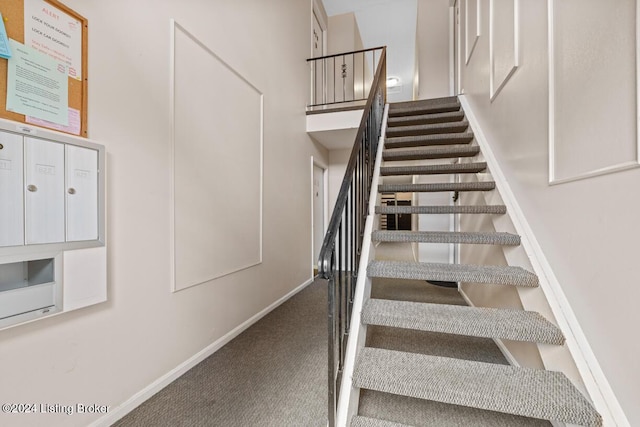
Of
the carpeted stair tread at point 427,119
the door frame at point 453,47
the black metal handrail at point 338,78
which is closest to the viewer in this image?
the carpeted stair tread at point 427,119

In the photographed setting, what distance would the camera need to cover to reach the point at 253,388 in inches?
64.0

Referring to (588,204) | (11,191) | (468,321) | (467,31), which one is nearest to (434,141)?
(467,31)

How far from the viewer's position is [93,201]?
4.20 feet

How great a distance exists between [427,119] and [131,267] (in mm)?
3032

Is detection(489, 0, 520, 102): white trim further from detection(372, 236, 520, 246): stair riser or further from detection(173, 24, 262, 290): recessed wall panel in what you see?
detection(173, 24, 262, 290): recessed wall panel

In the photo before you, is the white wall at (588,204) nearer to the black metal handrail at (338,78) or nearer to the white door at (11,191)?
the white door at (11,191)

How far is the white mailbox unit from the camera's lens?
3.36 feet

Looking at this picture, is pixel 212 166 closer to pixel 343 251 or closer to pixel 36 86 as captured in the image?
pixel 36 86

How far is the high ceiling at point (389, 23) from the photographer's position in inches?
191

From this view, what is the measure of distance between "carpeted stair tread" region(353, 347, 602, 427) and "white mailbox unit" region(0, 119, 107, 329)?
1298mm

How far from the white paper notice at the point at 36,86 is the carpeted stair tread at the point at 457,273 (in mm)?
1634

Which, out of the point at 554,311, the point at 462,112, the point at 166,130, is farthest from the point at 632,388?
the point at 462,112

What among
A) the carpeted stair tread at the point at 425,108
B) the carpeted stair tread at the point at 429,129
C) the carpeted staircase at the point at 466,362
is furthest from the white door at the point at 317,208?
the carpeted staircase at the point at 466,362

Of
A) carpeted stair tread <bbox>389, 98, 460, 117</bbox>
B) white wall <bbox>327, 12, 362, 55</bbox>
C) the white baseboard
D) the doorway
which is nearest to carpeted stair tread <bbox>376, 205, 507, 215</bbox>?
the white baseboard
